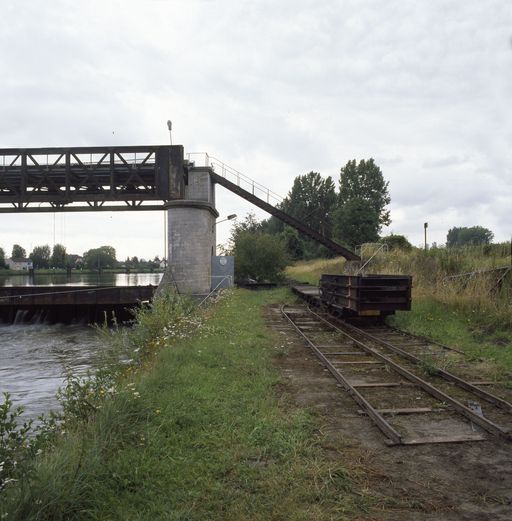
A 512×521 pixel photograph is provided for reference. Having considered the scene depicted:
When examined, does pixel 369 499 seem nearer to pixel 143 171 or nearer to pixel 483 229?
pixel 143 171

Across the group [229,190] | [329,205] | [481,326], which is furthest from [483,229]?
[481,326]

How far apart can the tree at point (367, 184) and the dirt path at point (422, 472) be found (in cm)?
6594

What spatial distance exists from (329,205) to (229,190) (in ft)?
195

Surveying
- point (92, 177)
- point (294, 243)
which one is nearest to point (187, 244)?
point (92, 177)

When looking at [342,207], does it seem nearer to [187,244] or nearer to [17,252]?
[187,244]

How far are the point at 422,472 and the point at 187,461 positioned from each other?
2.18m

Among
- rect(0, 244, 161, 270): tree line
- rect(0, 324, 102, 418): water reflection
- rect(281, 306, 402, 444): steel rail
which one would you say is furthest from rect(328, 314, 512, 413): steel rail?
rect(0, 244, 161, 270): tree line

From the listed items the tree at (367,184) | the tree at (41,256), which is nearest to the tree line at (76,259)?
the tree at (41,256)

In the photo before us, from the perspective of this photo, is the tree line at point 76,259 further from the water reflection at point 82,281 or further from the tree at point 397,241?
the tree at point 397,241

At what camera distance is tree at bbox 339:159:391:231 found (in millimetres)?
69250

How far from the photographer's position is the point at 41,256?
13338 centimetres

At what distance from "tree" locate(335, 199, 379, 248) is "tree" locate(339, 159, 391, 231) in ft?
32.5

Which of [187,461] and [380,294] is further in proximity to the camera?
[380,294]

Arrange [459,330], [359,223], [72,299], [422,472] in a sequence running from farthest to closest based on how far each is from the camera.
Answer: [359,223] < [72,299] < [459,330] < [422,472]
